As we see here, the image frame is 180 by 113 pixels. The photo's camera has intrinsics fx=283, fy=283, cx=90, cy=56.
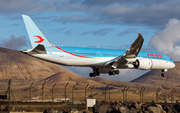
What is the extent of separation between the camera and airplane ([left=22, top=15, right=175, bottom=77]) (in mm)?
38219

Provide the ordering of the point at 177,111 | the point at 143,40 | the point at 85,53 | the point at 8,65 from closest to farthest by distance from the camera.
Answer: the point at 177,111, the point at 143,40, the point at 85,53, the point at 8,65

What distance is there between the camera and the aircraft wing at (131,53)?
128 feet

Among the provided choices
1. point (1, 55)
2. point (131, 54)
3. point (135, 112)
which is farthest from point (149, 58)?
point (1, 55)

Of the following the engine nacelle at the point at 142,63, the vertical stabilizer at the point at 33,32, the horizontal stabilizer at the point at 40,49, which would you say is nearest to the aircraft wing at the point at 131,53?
the engine nacelle at the point at 142,63

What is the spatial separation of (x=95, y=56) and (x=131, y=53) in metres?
5.40

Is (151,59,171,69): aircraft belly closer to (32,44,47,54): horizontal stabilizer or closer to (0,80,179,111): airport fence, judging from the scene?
(0,80,179,111): airport fence

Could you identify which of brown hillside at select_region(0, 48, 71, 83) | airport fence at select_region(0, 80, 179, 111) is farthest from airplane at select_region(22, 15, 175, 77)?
brown hillside at select_region(0, 48, 71, 83)

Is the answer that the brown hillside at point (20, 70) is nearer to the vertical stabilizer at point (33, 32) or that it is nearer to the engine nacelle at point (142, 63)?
the engine nacelle at point (142, 63)

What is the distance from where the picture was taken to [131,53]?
138 feet

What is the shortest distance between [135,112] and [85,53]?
42.9ft

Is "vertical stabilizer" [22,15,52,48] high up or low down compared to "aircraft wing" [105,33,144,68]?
up

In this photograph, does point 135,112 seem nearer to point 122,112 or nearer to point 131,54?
point 122,112

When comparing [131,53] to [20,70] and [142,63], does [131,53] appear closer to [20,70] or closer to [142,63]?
[142,63]

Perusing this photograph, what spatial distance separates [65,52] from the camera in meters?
39.8
